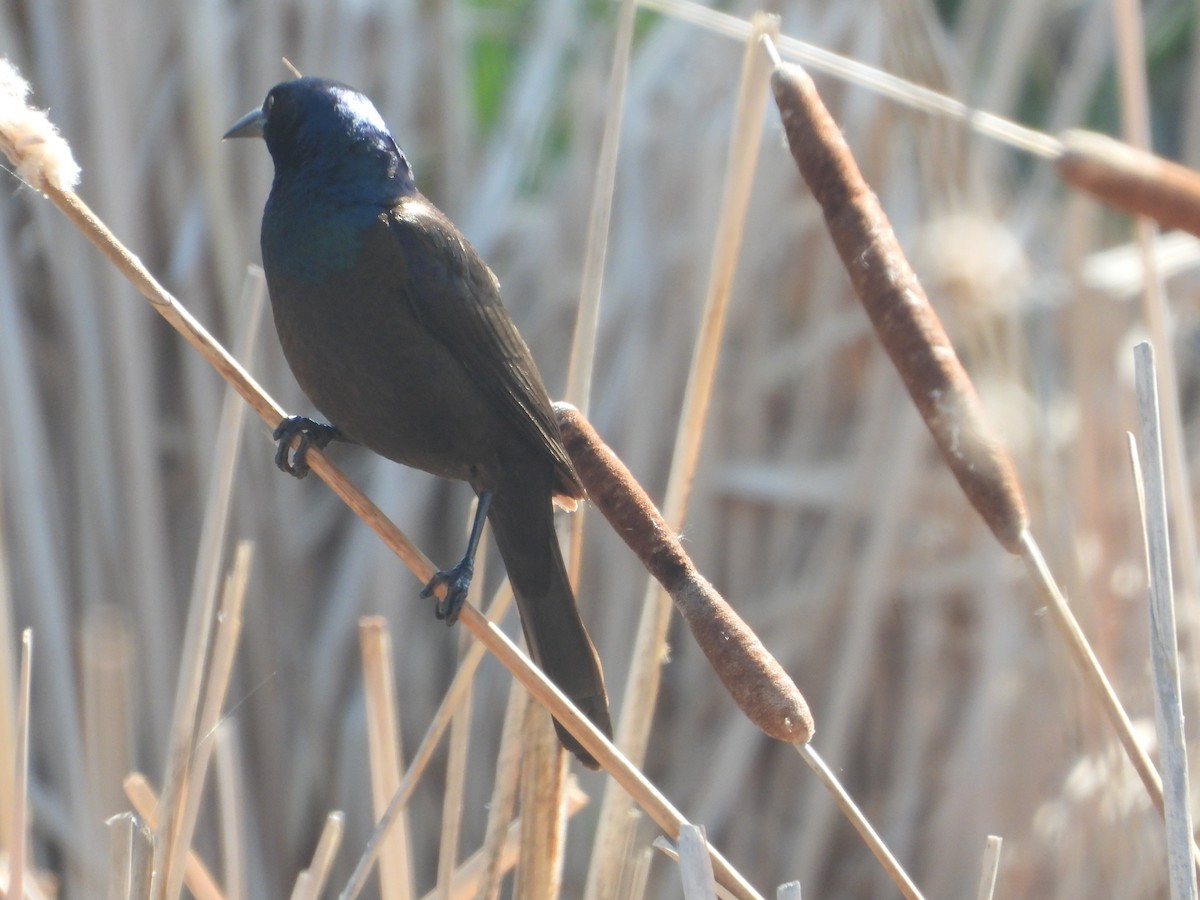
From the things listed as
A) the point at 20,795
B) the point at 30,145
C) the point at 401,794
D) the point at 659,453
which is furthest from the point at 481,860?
the point at 659,453

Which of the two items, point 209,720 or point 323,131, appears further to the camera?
point 323,131

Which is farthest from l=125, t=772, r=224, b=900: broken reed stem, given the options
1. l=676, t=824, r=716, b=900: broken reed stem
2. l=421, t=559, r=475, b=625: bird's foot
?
l=676, t=824, r=716, b=900: broken reed stem

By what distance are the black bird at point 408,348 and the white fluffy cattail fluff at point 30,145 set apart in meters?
0.53

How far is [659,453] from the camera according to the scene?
2947 mm

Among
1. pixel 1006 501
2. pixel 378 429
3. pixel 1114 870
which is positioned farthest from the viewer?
pixel 1114 870

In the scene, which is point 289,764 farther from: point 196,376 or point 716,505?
point 716,505

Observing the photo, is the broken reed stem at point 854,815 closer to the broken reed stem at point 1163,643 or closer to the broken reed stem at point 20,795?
the broken reed stem at point 1163,643

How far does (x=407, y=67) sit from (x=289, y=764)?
1529 millimetres

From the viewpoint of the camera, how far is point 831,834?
288 cm

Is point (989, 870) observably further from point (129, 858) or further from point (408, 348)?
point (408, 348)

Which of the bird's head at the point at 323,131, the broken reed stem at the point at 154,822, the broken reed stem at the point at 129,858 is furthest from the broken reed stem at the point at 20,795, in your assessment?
the bird's head at the point at 323,131

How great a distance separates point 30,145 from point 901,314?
711 millimetres

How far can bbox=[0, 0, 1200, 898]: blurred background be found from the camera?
8.13 ft

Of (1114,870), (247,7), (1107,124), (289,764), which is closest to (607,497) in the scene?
(1114,870)
